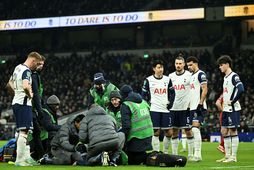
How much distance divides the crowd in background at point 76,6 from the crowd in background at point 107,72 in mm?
3425

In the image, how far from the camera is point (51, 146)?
13.9m

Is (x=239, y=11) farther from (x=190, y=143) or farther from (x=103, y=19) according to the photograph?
(x=190, y=143)

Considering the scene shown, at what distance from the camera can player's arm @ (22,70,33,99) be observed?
13016 millimetres

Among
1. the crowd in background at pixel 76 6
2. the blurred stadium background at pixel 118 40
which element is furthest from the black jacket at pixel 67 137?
the crowd in background at pixel 76 6

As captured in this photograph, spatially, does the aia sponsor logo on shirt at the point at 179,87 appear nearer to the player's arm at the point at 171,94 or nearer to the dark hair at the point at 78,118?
the player's arm at the point at 171,94

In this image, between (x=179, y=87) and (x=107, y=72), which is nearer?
(x=179, y=87)

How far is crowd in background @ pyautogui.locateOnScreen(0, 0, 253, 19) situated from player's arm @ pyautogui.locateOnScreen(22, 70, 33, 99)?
27.9 m

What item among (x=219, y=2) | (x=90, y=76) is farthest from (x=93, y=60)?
(x=219, y=2)

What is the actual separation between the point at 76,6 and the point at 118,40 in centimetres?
453

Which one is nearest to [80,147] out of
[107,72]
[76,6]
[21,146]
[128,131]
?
[128,131]

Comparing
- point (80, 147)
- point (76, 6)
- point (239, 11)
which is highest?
point (76, 6)

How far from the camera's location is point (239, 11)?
38.5 m

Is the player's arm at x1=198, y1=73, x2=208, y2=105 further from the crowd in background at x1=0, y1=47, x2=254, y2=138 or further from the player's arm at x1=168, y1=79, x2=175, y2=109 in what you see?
the crowd in background at x1=0, y1=47, x2=254, y2=138

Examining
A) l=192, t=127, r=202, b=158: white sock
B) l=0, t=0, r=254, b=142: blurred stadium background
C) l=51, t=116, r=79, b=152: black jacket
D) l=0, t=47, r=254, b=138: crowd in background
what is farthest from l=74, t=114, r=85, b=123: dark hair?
l=0, t=47, r=254, b=138: crowd in background
